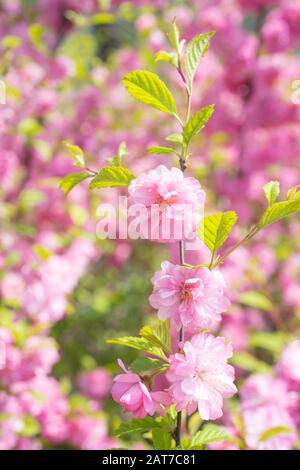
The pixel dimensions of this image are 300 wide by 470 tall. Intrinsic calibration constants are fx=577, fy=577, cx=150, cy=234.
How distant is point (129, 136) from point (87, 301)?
84cm

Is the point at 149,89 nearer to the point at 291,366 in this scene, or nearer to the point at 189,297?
the point at 189,297

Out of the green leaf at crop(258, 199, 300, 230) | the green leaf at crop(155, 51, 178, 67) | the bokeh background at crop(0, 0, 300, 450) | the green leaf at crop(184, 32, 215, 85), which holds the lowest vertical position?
the green leaf at crop(258, 199, 300, 230)

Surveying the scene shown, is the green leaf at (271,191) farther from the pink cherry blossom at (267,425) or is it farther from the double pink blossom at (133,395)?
the pink cherry blossom at (267,425)

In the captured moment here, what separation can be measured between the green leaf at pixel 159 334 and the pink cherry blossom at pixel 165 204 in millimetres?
118

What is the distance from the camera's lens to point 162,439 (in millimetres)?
791

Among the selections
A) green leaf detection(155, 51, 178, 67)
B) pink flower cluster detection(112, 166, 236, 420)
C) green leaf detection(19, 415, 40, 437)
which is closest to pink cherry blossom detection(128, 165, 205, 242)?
pink flower cluster detection(112, 166, 236, 420)

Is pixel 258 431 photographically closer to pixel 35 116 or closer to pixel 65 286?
pixel 65 286

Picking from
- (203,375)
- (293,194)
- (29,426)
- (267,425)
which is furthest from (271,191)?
(29,426)

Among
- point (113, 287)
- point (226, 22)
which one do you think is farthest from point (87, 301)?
point (226, 22)

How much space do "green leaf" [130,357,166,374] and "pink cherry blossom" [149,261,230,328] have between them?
0.06 meters

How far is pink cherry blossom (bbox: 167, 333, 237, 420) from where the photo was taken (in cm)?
68

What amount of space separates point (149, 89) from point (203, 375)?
1.22 ft

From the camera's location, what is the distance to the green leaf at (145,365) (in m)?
0.71

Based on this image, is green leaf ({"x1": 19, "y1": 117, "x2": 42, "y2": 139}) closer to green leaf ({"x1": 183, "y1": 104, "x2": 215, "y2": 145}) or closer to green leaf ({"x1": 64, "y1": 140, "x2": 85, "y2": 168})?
green leaf ({"x1": 64, "y1": 140, "x2": 85, "y2": 168})
